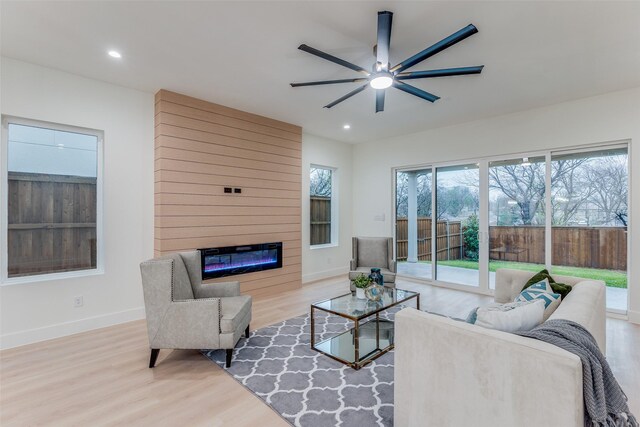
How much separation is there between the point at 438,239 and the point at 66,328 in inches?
213

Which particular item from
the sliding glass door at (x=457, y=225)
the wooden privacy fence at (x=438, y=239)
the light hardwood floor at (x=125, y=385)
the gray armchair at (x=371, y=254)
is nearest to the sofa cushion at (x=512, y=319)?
the light hardwood floor at (x=125, y=385)

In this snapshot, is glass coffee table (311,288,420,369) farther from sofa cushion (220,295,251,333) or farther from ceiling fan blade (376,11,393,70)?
ceiling fan blade (376,11,393,70)

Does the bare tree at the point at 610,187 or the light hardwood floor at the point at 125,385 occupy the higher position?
the bare tree at the point at 610,187

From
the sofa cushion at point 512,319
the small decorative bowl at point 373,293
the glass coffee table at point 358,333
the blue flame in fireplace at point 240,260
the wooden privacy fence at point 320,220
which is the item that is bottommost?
the glass coffee table at point 358,333

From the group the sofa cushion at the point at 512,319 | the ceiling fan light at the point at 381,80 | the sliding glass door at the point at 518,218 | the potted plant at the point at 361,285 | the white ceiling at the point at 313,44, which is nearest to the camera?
the sofa cushion at the point at 512,319

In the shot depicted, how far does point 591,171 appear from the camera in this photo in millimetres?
4012

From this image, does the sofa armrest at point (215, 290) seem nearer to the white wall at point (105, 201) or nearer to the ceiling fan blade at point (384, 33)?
the white wall at point (105, 201)

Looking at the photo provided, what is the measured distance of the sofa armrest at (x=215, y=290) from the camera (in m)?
3.07

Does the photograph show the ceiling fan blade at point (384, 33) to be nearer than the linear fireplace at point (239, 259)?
Yes

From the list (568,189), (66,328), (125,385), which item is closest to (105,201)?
(66,328)

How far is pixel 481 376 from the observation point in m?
1.33

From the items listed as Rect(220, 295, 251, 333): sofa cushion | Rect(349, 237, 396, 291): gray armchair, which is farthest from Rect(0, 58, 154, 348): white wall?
Rect(349, 237, 396, 291): gray armchair

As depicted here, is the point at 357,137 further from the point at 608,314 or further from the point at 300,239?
the point at 608,314

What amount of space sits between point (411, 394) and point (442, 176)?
4.49 m
